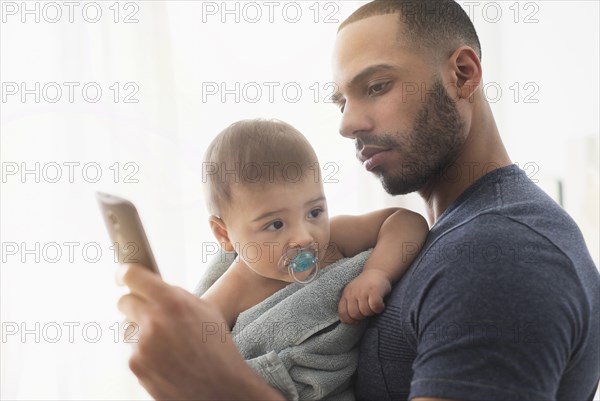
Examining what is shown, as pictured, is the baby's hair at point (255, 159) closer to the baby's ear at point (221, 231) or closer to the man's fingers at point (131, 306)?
the baby's ear at point (221, 231)

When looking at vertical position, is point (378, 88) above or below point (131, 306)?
above

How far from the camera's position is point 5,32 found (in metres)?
1.99

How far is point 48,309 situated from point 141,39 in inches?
34.3

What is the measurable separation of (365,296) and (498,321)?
262mm

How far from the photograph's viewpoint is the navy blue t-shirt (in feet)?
2.71

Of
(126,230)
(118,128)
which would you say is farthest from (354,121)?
(118,128)

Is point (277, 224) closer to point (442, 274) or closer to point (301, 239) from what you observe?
point (301, 239)

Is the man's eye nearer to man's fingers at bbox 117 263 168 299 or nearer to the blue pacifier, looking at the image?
the blue pacifier

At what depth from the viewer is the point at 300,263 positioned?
3.67 ft

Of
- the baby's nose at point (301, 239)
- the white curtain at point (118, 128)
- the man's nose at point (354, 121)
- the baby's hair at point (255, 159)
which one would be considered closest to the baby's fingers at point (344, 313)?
the baby's nose at point (301, 239)

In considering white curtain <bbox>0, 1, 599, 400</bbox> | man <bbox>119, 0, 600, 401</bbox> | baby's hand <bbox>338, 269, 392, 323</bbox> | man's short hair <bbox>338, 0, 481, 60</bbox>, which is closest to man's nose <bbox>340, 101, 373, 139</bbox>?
man <bbox>119, 0, 600, 401</bbox>

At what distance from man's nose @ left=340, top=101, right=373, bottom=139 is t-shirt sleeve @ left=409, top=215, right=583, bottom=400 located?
14.5 inches

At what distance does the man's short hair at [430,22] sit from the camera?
4.05 ft

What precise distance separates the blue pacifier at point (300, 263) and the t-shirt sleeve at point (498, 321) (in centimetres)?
25
